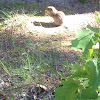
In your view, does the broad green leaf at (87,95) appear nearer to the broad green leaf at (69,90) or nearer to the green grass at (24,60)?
the broad green leaf at (69,90)

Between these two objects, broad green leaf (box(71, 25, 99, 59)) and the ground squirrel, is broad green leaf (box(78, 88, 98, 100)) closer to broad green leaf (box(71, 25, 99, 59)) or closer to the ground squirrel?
broad green leaf (box(71, 25, 99, 59))

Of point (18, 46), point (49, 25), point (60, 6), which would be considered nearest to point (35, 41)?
point (18, 46)

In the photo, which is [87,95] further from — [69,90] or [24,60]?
[24,60]

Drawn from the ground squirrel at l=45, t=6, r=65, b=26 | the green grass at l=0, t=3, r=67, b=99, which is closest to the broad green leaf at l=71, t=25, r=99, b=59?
the green grass at l=0, t=3, r=67, b=99

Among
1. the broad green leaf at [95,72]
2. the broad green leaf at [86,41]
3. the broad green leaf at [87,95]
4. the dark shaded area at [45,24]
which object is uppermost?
the dark shaded area at [45,24]

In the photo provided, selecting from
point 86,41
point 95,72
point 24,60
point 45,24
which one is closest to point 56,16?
point 45,24

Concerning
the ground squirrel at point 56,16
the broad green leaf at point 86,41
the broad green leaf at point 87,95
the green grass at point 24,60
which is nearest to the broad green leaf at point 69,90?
the broad green leaf at point 87,95

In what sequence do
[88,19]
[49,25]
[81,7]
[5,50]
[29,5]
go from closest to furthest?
[5,50] < [49,25] < [88,19] < [29,5] < [81,7]

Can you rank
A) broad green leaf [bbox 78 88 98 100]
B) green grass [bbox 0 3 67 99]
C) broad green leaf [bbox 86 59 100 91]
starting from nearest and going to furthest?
broad green leaf [bbox 86 59 100 91] → broad green leaf [bbox 78 88 98 100] → green grass [bbox 0 3 67 99]

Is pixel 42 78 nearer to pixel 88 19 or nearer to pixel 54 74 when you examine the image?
pixel 54 74

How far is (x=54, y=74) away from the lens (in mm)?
3531

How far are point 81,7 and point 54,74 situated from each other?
12.8 ft

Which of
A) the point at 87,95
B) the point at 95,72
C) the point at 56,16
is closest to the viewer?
the point at 95,72

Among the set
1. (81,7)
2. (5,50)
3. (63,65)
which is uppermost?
(81,7)
